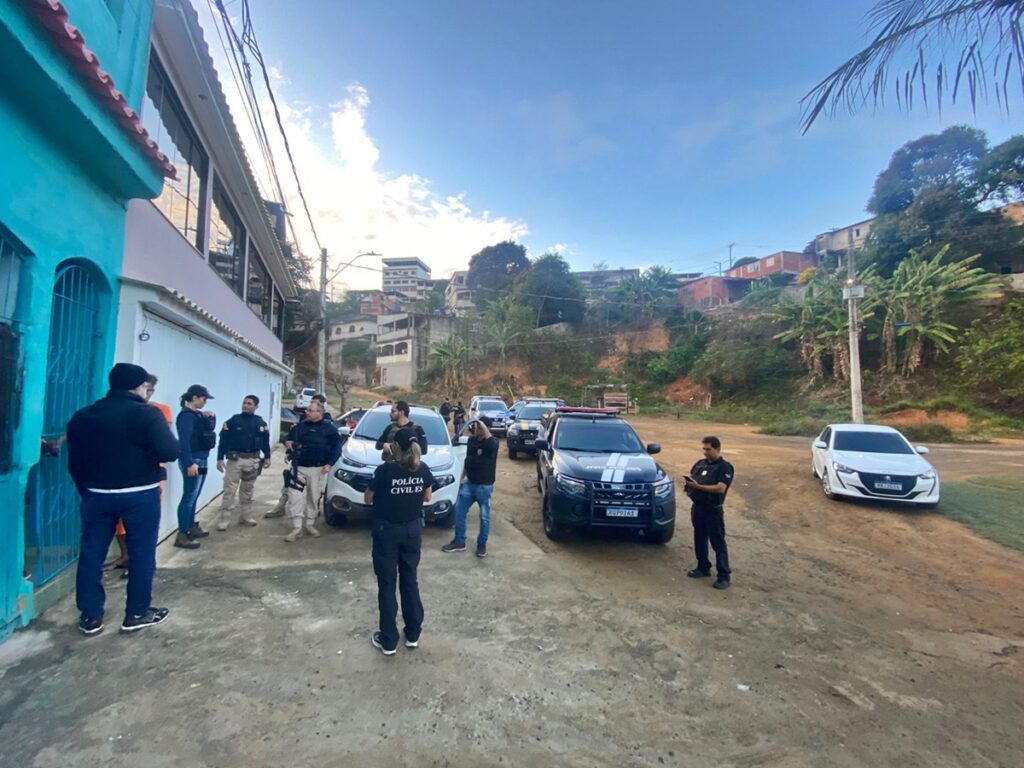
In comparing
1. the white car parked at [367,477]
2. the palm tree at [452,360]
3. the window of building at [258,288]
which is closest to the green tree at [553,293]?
the palm tree at [452,360]

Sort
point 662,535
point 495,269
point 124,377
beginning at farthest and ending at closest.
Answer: point 495,269 → point 662,535 → point 124,377

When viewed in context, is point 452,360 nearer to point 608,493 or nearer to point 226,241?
point 226,241

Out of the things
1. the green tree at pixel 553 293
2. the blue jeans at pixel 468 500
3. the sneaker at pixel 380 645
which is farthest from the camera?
the green tree at pixel 553 293

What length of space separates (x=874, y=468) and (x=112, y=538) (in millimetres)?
10218

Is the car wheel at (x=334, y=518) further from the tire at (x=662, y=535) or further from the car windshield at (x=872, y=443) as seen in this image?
the car windshield at (x=872, y=443)

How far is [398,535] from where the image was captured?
354 centimetres

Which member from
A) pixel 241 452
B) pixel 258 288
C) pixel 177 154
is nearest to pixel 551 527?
pixel 241 452

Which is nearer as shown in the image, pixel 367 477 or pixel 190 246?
pixel 367 477

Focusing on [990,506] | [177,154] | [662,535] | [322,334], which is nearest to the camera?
[662,535]

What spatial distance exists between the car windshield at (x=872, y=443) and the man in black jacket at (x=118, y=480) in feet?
34.0

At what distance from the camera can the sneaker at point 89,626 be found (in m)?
3.48

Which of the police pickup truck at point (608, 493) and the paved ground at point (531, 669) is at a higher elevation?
the police pickup truck at point (608, 493)

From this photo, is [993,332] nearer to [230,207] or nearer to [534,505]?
[534,505]

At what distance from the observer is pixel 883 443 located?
927cm
